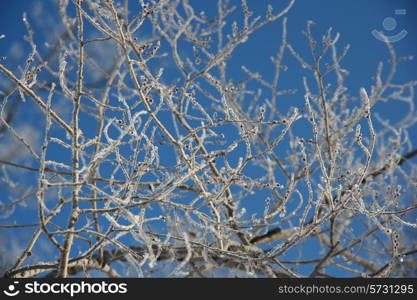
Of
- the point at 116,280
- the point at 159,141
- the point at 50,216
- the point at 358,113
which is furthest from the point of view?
the point at 358,113

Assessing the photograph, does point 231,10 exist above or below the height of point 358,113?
above

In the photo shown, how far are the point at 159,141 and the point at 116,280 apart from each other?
1040mm

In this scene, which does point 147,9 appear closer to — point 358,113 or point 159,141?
point 159,141

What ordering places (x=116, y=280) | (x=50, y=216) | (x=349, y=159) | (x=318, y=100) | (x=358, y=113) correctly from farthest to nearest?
(x=349, y=159)
(x=318, y=100)
(x=358, y=113)
(x=116, y=280)
(x=50, y=216)

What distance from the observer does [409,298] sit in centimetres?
289

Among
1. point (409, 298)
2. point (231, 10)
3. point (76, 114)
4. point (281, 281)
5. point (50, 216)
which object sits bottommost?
point (409, 298)

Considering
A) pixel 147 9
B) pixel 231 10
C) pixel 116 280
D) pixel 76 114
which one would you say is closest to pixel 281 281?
pixel 116 280

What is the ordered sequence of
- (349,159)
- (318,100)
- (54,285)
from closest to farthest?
(54,285), (318,100), (349,159)

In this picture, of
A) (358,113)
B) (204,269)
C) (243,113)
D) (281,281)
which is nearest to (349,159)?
(358,113)

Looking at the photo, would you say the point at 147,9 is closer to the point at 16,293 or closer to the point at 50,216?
the point at 50,216

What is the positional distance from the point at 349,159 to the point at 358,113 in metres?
0.89

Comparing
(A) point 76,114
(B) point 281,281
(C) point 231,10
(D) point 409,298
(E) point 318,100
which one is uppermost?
(C) point 231,10

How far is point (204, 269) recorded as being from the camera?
14.3 feet

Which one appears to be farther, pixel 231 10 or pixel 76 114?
pixel 231 10
